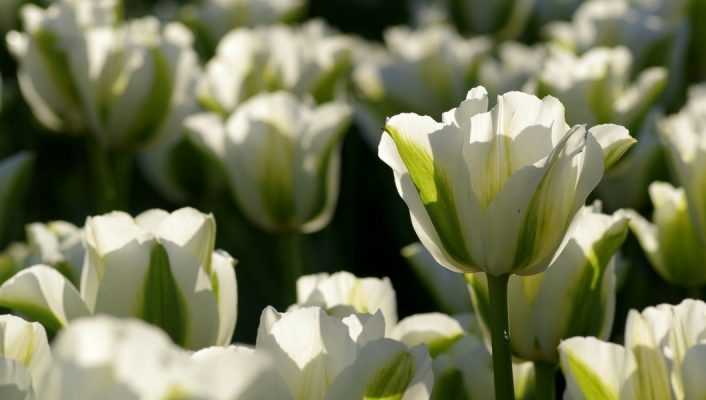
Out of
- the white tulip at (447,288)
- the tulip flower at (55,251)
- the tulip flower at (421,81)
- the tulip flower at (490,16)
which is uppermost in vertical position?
the tulip flower at (55,251)

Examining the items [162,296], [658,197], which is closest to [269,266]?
[658,197]

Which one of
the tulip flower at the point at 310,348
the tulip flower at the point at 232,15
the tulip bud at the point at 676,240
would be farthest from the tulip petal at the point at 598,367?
the tulip flower at the point at 232,15

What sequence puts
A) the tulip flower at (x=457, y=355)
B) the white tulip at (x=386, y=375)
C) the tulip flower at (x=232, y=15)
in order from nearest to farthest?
the white tulip at (x=386, y=375), the tulip flower at (x=457, y=355), the tulip flower at (x=232, y=15)

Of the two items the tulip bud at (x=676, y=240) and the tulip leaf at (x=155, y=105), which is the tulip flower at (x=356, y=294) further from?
the tulip leaf at (x=155, y=105)

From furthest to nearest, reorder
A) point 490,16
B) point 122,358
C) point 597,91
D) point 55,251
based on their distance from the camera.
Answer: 1. point 490,16
2. point 597,91
3. point 55,251
4. point 122,358

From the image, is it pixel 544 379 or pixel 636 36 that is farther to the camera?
pixel 636 36

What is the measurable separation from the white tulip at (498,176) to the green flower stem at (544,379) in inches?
5.0

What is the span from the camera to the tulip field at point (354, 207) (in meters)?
0.69

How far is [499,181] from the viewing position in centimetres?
74

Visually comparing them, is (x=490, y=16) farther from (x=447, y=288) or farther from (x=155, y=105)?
(x=447, y=288)

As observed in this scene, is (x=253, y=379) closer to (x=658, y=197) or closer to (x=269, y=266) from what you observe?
(x=658, y=197)

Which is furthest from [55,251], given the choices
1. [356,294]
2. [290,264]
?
[290,264]

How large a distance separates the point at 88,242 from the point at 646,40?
1035mm

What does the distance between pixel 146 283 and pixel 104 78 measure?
2.03 feet
